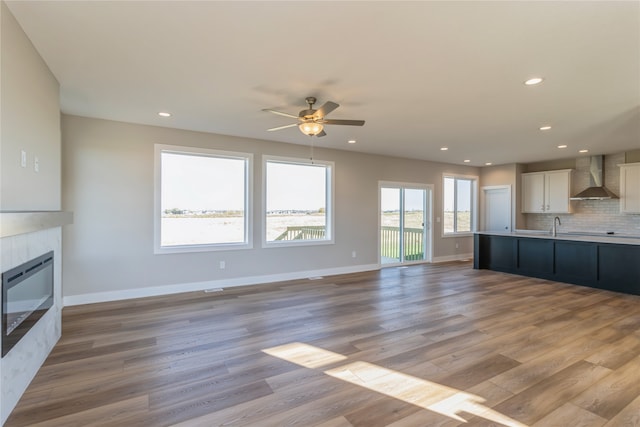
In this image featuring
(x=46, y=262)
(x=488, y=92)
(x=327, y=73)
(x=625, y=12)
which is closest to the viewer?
(x=625, y=12)

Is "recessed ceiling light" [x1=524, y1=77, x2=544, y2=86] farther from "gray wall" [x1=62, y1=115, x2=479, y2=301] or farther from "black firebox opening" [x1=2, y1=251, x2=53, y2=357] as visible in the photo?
"black firebox opening" [x1=2, y1=251, x2=53, y2=357]

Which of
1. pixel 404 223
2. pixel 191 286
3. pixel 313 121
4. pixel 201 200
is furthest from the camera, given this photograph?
pixel 404 223

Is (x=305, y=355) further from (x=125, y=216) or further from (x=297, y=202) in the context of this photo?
(x=297, y=202)

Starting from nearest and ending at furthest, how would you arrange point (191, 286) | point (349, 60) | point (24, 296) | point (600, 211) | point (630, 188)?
point (24, 296), point (349, 60), point (191, 286), point (630, 188), point (600, 211)

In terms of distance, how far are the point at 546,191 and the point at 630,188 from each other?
155 cm

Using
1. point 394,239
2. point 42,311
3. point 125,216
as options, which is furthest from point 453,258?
Result: point 42,311

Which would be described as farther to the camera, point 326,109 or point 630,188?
point 630,188

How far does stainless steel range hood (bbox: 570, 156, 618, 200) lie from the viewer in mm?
6961

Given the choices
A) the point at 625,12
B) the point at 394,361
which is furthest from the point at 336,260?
the point at 625,12

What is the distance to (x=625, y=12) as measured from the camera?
2031 mm

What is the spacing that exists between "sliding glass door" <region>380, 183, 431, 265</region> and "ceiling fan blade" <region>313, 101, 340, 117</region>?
4.25m

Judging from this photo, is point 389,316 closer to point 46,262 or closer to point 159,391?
point 159,391

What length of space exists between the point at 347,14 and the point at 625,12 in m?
1.79

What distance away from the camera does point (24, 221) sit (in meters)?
2.07
